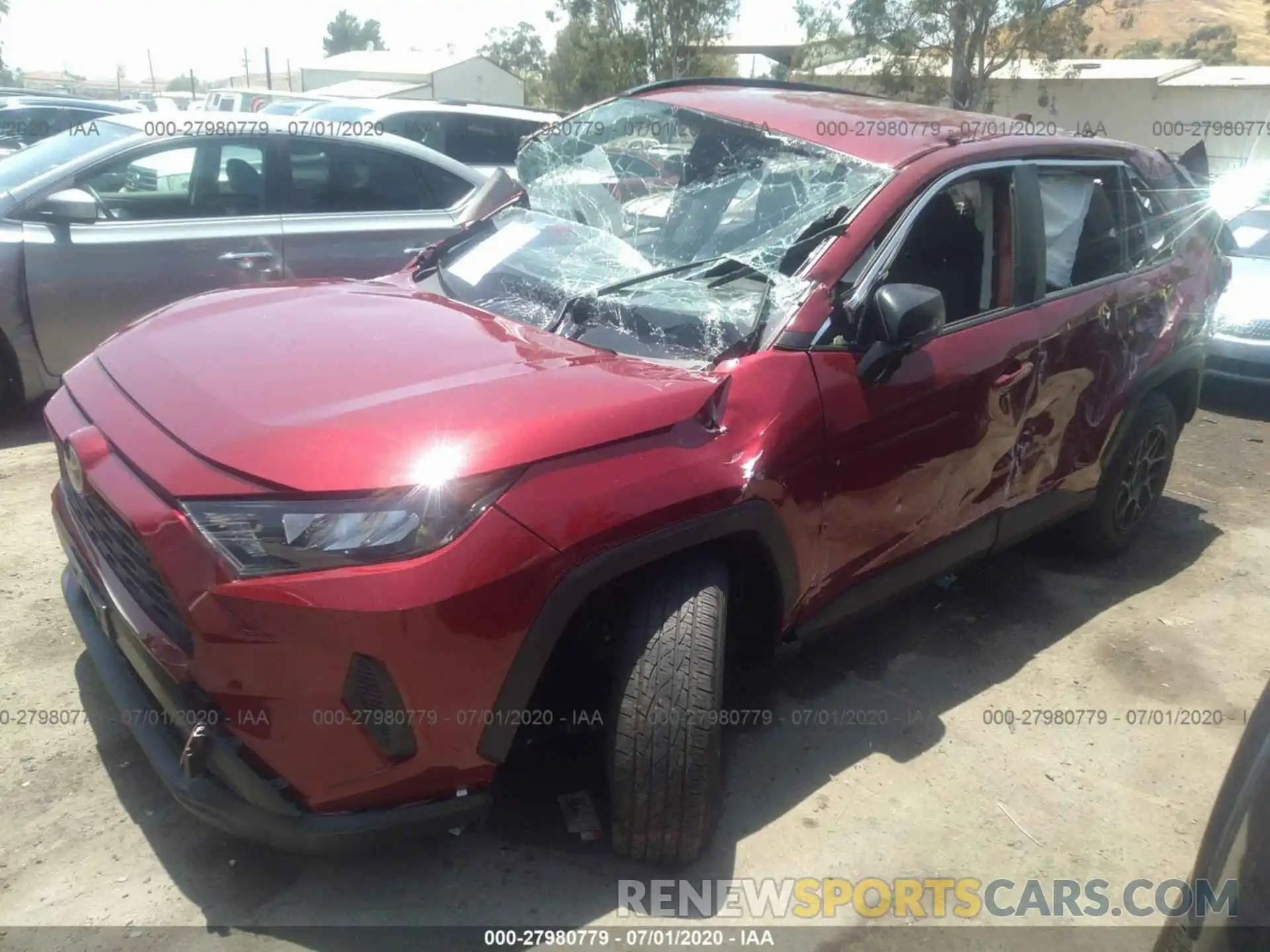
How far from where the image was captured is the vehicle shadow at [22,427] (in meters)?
5.20

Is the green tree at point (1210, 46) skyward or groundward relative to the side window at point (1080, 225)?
skyward

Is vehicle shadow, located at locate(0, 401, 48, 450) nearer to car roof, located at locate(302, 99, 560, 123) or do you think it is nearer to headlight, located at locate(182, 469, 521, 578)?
headlight, located at locate(182, 469, 521, 578)

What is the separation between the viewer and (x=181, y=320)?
2980 millimetres

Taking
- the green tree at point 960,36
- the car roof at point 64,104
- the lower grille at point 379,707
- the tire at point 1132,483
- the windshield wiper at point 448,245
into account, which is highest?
the green tree at point 960,36

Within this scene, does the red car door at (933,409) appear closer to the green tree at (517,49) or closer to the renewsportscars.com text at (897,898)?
the renewsportscars.com text at (897,898)

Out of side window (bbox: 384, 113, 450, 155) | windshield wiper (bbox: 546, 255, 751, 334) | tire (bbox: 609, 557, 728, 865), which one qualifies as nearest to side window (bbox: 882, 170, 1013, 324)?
windshield wiper (bbox: 546, 255, 751, 334)

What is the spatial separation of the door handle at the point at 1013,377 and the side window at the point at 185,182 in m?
4.14

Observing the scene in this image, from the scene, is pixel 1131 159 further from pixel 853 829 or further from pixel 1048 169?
pixel 853 829

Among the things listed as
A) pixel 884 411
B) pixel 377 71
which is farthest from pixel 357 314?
pixel 377 71

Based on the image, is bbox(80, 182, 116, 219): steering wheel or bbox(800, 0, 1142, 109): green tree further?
bbox(800, 0, 1142, 109): green tree

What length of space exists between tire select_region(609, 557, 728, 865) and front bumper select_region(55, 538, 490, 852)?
369 mm

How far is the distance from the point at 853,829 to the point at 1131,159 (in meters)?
3.05

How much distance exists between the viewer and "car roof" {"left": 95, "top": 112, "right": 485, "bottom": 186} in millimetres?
5520

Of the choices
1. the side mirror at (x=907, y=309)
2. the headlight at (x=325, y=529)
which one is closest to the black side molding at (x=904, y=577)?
the side mirror at (x=907, y=309)
